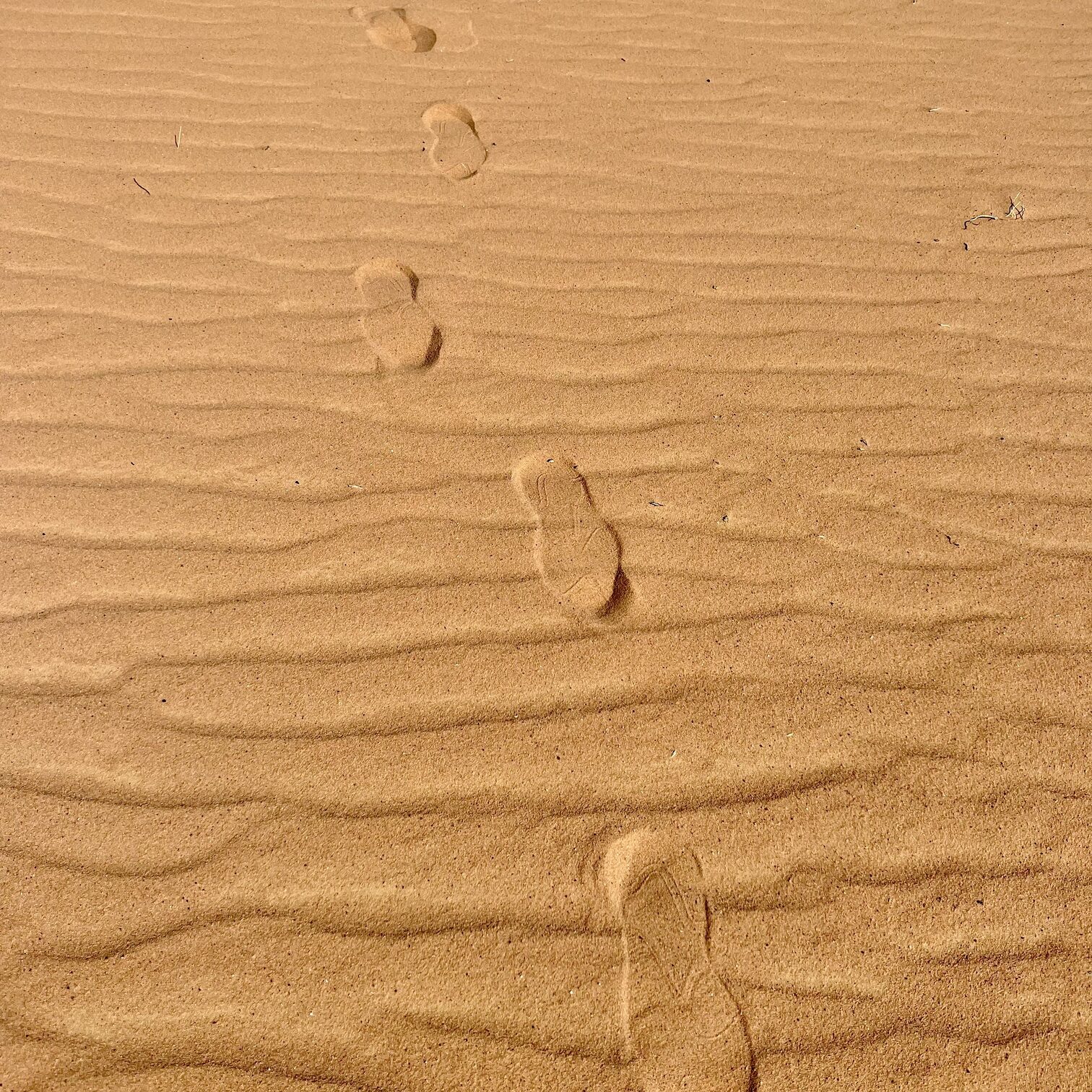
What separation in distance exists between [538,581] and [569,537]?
0.14 metres

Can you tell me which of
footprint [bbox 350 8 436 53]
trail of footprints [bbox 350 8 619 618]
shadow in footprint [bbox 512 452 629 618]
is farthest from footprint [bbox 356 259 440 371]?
footprint [bbox 350 8 436 53]

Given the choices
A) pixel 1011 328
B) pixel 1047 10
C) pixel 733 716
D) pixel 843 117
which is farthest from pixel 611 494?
pixel 1047 10

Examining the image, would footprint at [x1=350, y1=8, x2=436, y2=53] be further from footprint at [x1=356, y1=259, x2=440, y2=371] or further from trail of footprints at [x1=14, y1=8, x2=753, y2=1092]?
trail of footprints at [x1=14, y1=8, x2=753, y2=1092]

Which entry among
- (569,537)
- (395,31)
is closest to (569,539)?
(569,537)

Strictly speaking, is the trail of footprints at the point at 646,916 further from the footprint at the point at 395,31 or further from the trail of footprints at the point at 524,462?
the footprint at the point at 395,31

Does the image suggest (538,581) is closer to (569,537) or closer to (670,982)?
(569,537)

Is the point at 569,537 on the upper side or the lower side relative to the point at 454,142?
lower

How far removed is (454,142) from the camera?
2.89 meters

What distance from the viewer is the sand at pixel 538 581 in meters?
1.39

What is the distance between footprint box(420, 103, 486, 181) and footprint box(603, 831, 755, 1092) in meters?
2.18

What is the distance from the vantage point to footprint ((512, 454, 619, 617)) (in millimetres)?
1855

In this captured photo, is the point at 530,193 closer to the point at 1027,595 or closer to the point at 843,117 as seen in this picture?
the point at 843,117

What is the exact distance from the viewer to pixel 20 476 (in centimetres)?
200

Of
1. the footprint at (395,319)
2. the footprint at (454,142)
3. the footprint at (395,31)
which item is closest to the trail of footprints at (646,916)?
the footprint at (395,319)
